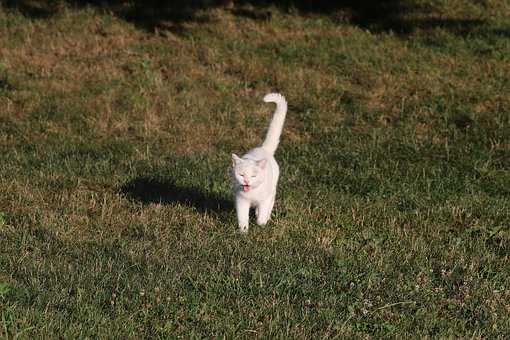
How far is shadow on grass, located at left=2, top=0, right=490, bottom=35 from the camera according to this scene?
1739 centimetres

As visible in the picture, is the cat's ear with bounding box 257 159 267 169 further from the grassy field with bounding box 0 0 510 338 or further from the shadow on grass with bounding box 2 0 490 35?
the shadow on grass with bounding box 2 0 490 35

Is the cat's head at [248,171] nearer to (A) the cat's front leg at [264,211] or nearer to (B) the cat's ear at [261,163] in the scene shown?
(B) the cat's ear at [261,163]

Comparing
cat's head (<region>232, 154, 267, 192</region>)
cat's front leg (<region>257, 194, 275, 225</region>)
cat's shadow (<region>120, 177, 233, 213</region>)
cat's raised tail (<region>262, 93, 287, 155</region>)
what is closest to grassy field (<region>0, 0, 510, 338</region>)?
cat's shadow (<region>120, 177, 233, 213</region>)

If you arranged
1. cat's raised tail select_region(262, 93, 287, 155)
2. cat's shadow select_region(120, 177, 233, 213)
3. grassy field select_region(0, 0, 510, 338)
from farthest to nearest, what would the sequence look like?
cat's shadow select_region(120, 177, 233, 213) < cat's raised tail select_region(262, 93, 287, 155) < grassy field select_region(0, 0, 510, 338)

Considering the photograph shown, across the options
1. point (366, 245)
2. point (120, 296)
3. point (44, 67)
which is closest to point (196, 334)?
point (120, 296)

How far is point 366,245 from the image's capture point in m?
8.02

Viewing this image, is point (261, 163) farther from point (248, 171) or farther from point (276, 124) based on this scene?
point (276, 124)

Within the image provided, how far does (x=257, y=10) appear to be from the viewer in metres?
18.3

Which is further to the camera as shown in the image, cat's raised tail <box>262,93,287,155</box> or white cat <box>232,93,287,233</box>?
cat's raised tail <box>262,93,287,155</box>

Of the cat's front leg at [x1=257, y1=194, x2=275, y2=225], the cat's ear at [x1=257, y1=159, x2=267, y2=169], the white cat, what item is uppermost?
the cat's ear at [x1=257, y1=159, x2=267, y2=169]

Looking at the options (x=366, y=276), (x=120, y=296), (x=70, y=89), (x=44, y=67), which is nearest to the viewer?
(x=120, y=296)

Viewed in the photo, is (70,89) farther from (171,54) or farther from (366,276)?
(366,276)

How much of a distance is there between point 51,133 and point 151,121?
161 cm

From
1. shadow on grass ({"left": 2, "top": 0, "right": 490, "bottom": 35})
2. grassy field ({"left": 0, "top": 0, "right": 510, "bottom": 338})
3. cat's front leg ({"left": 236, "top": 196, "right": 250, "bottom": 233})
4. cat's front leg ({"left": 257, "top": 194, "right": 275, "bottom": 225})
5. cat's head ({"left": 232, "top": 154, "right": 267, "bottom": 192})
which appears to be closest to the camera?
grassy field ({"left": 0, "top": 0, "right": 510, "bottom": 338})
